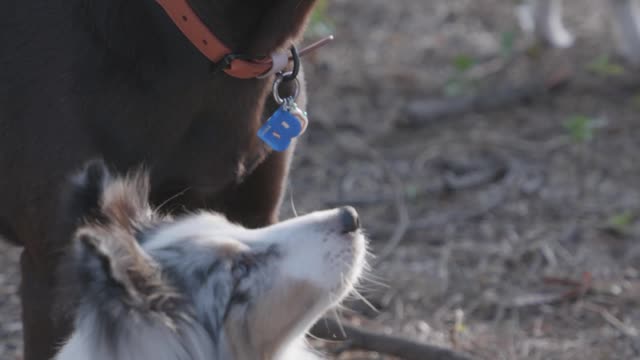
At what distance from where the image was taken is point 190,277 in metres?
2.91

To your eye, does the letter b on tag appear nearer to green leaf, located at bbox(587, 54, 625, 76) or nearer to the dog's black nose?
the dog's black nose

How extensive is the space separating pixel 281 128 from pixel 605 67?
4035 millimetres

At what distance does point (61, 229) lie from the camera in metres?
3.40

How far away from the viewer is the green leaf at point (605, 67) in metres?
7.28

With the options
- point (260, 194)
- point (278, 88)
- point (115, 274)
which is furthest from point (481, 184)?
point (115, 274)

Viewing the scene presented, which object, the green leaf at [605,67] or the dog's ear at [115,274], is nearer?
the dog's ear at [115,274]

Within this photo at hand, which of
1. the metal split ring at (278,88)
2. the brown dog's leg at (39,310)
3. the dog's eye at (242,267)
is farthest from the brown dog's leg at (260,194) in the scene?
the dog's eye at (242,267)

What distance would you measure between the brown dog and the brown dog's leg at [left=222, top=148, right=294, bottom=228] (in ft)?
0.70

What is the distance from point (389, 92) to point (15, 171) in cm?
437

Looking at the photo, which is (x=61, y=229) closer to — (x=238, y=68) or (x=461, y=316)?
(x=238, y=68)

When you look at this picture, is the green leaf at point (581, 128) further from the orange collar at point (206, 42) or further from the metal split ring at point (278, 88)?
the orange collar at point (206, 42)

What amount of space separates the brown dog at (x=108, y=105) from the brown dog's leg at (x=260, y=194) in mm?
213

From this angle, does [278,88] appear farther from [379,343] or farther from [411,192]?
[411,192]

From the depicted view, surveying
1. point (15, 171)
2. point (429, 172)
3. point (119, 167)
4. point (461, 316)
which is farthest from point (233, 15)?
point (429, 172)
